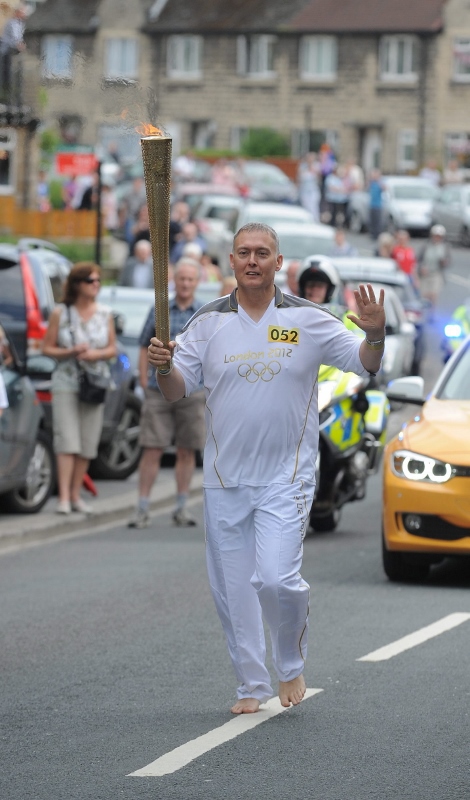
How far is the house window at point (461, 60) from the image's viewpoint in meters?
73.2

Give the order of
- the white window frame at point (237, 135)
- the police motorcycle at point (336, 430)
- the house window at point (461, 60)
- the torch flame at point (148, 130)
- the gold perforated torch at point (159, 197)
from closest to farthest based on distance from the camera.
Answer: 1. the gold perforated torch at point (159, 197)
2. the torch flame at point (148, 130)
3. the police motorcycle at point (336, 430)
4. the house window at point (461, 60)
5. the white window frame at point (237, 135)

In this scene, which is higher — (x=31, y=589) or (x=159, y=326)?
(x=159, y=326)

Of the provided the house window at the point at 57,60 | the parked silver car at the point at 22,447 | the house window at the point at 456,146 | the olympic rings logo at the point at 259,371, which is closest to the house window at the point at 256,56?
the house window at the point at 456,146

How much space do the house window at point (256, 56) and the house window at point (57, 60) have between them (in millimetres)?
67707

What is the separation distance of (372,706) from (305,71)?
70.1 m

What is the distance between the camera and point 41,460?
47.4 feet

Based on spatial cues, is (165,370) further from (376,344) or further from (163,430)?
(163,430)

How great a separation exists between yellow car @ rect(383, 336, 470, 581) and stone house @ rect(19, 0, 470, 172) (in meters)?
62.8

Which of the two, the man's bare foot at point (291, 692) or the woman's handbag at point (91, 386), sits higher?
the man's bare foot at point (291, 692)

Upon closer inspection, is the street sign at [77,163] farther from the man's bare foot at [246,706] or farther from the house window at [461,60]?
the house window at [461,60]

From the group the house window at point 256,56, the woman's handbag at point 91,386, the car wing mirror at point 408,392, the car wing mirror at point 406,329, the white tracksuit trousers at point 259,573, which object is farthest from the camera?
the house window at point 256,56

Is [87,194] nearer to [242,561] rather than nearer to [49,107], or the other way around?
[49,107]

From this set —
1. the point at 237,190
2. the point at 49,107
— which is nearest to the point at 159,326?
the point at 49,107

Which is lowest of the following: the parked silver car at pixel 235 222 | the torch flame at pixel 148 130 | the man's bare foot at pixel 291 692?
the parked silver car at pixel 235 222
